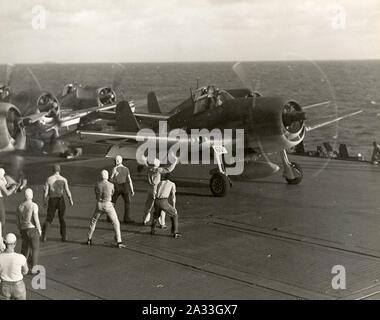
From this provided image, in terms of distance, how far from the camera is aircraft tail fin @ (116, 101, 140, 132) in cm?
1825

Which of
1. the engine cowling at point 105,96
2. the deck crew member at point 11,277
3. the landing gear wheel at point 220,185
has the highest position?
the engine cowling at point 105,96

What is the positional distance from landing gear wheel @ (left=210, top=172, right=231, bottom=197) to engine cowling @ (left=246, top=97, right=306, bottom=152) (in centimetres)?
118

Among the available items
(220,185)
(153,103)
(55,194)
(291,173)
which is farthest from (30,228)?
(153,103)

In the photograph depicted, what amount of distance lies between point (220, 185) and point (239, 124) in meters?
1.62

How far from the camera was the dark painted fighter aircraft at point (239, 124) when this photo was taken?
14242 mm

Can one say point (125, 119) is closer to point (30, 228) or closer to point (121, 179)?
point (121, 179)

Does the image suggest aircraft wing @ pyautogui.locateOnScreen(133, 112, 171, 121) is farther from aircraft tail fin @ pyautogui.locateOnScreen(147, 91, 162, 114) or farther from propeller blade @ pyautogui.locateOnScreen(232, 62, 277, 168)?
propeller blade @ pyautogui.locateOnScreen(232, 62, 277, 168)

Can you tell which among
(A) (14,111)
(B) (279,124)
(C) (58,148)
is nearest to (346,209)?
(B) (279,124)

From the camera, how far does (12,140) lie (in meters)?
13.9

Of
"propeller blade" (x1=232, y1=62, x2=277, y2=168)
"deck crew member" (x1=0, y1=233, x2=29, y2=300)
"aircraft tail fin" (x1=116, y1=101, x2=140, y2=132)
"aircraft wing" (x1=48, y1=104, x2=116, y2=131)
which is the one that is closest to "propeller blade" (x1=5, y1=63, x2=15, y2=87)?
"aircraft wing" (x1=48, y1=104, x2=116, y2=131)

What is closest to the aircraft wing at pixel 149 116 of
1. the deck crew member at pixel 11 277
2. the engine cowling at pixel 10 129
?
the engine cowling at pixel 10 129

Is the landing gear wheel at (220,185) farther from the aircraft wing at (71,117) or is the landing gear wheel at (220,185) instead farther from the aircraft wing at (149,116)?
the aircraft wing at (71,117)

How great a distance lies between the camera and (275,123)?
46.3ft

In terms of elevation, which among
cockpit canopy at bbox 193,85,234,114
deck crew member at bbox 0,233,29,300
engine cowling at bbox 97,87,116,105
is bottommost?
deck crew member at bbox 0,233,29,300
